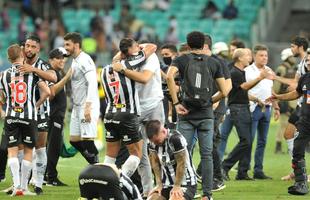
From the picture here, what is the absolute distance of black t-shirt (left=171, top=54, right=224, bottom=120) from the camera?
13.1m

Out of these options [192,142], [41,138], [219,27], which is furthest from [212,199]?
[219,27]

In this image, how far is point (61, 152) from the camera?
53.4 ft

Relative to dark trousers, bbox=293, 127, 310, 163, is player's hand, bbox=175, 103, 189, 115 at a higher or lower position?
higher

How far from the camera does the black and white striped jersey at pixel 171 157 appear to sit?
12070 millimetres

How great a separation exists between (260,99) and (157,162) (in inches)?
185

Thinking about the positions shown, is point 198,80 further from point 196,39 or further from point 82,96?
point 82,96

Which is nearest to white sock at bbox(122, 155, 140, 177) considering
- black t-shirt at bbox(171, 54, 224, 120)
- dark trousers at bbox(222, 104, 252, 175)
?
black t-shirt at bbox(171, 54, 224, 120)

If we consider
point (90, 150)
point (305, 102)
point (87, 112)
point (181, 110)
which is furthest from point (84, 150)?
point (305, 102)

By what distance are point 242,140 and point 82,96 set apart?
9.47ft

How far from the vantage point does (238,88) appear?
16.2 m

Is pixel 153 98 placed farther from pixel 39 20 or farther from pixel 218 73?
pixel 39 20

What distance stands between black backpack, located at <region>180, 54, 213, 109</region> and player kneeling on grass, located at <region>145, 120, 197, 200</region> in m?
0.88

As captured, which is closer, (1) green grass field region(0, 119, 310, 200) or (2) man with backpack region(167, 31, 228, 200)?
(2) man with backpack region(167, 31, 228, 200)

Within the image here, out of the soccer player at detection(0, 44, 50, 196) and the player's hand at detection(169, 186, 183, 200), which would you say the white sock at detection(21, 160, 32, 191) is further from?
the player's hand at detection(169, 186, 183, 200)
